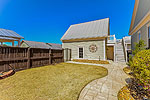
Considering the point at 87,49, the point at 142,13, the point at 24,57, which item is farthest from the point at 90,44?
the point at 24,57

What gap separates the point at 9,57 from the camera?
4301mm

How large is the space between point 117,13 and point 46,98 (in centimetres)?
2447

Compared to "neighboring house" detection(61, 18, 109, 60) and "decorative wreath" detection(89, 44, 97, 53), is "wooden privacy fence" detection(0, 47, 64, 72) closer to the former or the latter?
"neighboring house" detection(61, 18, 109, 60)

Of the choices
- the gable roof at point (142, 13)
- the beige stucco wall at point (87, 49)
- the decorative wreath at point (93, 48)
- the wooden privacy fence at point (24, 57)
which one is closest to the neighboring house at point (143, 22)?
the gable roof at point (142, 13)

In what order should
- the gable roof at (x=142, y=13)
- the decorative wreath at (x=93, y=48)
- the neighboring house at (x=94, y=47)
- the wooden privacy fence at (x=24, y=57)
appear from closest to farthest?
the wooden privacy fence at (x=24, y=57) → the gable roof at (x=142, y=13) → the neighboring house at (x=94, y=47) → the decorative wreath at (x=93, y=48)

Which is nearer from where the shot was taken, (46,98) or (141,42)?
(46,98)

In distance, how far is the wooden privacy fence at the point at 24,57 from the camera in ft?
13.6

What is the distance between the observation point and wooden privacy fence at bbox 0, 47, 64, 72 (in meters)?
4.14

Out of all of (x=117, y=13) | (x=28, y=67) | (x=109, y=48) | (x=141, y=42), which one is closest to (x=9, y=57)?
(x=28, y=67)

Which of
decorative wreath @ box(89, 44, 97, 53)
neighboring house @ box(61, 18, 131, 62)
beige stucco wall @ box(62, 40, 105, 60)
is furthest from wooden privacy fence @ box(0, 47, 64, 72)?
decorative wreath @ box(89, 44, 97, 53)

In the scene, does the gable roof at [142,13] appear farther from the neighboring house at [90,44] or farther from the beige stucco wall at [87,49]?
the beige stucco wall at [87,49]

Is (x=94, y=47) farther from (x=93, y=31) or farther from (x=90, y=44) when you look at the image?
(x=93, y=31)

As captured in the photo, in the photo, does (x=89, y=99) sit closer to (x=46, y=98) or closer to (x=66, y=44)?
(x=46, y=98)

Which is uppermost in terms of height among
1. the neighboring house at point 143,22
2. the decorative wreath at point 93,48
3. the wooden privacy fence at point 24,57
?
the neighboring house at point 143,22
